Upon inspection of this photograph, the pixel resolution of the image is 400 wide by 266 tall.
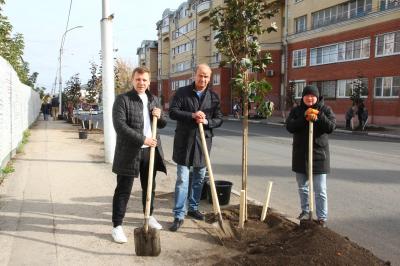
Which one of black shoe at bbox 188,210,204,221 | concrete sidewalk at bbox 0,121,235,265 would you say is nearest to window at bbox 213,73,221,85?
concrete sidewalk at bbox 0,121,235,265

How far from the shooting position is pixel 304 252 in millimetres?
4152

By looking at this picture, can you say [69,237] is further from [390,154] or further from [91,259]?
[390,154]

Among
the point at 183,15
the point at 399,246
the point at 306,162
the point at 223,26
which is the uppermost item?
the point at 183,15

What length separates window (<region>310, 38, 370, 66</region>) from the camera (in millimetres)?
31766

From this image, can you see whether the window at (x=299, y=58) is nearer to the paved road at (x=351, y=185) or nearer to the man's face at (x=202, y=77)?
the paved road at (x=351, y=185)

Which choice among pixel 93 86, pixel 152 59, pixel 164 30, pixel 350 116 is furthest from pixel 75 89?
pixel 152 59

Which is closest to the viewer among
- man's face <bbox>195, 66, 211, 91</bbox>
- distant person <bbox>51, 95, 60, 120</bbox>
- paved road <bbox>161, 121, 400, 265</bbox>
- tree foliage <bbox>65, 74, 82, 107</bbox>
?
man's face <bbox>195, 66, 211, 91</bbox>

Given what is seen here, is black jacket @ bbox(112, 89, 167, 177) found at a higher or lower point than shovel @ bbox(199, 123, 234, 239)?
higher

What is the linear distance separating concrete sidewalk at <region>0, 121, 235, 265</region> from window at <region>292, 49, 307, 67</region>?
31829 millimetres

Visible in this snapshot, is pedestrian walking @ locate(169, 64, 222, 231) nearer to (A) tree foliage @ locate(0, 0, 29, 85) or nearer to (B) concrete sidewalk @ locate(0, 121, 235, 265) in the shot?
(B) concrete sidewalk @ locate(0, 121, 235, 265)

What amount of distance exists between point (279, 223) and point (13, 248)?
2.99m

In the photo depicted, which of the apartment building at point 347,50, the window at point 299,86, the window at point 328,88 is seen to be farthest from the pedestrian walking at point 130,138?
the window at point 299,86

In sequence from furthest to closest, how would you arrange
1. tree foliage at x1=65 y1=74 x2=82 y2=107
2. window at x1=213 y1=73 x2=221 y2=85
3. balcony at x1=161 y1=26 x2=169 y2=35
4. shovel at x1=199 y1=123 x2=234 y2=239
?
balcony at x1=161 y1=26 x2=169 y2=35
window at x1=213 y1=73 x2=221 y2=85
tree foliage at x1=65 y1=74 x2=82 y2=107
shovel at x1=199 y1=123 x2=234 y2=239

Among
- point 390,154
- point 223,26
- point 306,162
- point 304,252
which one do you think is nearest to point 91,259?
point 304,252
